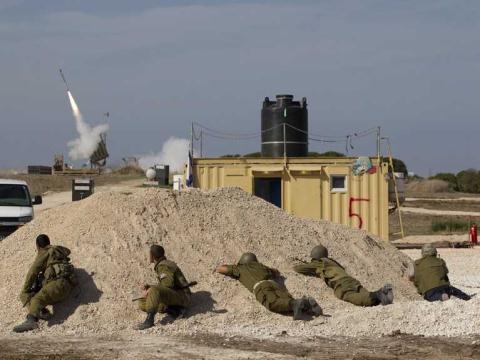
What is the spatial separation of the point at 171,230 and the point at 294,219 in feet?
8.22

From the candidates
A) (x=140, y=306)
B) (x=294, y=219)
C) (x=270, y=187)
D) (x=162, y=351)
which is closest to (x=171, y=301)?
(x=140, y=306)

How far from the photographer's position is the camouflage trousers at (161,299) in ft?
35.8

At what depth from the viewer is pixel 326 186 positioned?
22.0m

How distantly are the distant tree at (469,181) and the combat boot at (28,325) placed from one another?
75.0 meters

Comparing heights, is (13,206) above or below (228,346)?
above

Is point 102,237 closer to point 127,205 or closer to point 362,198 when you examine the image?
point 127,205

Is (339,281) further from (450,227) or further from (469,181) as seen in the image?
(469,181)

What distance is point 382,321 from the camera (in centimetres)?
1098

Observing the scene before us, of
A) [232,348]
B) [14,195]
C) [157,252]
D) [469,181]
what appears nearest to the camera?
[232,348]

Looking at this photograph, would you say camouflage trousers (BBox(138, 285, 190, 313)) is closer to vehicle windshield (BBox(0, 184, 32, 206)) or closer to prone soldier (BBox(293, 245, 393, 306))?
prone soldier (BBox(293, 245, 393, 306))

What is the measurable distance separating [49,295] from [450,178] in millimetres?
79900

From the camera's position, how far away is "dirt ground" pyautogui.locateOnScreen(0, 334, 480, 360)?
9.38 meters

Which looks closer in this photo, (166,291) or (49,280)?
(166,291)

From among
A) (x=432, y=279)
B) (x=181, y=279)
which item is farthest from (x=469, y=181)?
(x=181, y=279)
